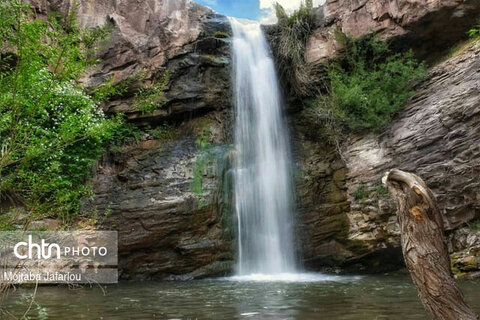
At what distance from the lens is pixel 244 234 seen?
Answer: 13742 mm

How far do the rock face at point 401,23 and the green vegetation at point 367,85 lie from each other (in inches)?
17.4

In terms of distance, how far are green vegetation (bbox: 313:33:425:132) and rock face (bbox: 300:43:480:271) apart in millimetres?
455

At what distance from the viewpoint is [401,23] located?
1445 cm

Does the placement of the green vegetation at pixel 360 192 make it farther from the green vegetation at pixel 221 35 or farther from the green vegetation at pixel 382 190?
the green vegetation at pixel 221 35

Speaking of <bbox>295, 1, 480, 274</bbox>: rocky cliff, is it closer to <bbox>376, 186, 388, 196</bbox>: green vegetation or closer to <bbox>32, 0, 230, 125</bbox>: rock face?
<bbox>376, 186, 388, 196</bbox>: green vegetation

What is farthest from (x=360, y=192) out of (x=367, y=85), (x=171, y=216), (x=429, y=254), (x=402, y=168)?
(x=429, y=254)

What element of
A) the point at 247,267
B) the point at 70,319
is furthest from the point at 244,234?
the point at 70,319

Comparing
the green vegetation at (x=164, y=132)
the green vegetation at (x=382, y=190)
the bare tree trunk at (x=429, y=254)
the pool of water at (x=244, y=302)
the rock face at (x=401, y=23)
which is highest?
the rock face at (x=401, y=23)

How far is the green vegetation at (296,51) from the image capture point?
15828 mm

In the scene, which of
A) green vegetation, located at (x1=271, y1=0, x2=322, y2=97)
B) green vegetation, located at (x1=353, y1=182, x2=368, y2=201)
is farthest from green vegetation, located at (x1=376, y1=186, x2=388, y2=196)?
green vegetation, located at (x1=271, y1=0, x2=322, y2=97)

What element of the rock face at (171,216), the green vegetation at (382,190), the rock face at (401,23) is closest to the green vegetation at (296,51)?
the rock face at (401,23)

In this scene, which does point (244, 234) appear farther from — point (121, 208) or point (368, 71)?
point (368, 71)

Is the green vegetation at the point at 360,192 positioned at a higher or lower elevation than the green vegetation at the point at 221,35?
lower

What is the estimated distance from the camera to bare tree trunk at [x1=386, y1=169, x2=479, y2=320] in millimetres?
3316
